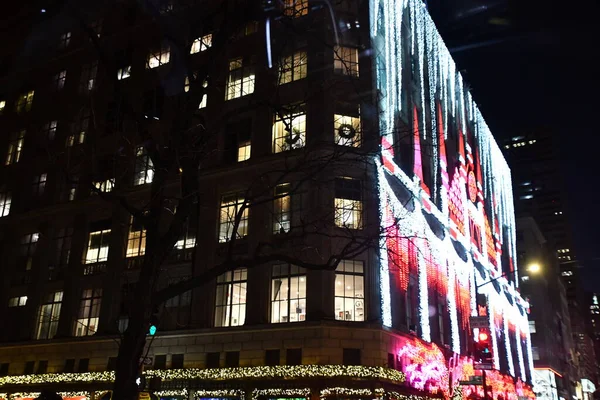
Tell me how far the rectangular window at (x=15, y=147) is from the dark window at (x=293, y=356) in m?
29.1

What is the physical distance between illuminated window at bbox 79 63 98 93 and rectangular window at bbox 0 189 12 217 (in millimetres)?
9687

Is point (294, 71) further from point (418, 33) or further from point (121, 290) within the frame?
point (121, 290)

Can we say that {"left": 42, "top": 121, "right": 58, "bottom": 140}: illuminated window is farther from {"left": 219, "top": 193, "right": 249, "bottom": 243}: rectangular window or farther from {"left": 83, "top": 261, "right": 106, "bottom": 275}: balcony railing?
{"left": 219, "top": 193, "right": 249, "bottom": 243}: rectangular window

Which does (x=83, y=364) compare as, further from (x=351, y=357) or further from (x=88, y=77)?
(x=88, y=77)

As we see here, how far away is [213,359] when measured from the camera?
2902cm

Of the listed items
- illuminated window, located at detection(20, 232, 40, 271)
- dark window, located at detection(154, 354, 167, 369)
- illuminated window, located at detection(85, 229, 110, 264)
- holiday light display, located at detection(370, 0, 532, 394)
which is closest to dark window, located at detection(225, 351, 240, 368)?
dark window, located at detection(154, 354, 167, 369)

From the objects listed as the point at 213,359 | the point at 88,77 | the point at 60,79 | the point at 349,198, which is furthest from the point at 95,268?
the point at 60,79

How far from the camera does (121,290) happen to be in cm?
3406

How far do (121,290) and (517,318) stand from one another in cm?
4765

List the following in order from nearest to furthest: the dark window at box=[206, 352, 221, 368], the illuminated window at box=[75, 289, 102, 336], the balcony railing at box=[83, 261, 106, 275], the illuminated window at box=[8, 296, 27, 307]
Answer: the dark window at box=[206, 352, 221, 368], the illuminated window at box=[75, 289, 102, 336], the balcony railing at box=[83, 261, 106, 275], the illuminated window at box=[8, 296, 27, 307]

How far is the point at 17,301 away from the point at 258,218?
19.9 metres

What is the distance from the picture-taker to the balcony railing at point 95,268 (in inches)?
1401

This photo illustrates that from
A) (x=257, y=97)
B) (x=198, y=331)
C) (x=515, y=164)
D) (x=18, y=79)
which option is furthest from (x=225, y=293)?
(x=515, y=164)

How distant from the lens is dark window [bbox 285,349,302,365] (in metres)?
26.6
